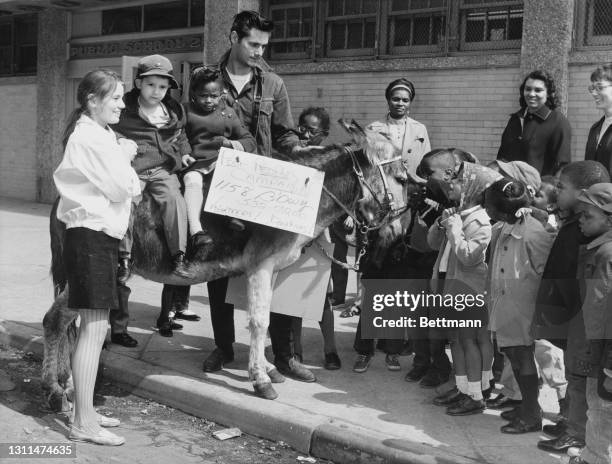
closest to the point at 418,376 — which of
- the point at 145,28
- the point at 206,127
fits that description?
the point at 206,127

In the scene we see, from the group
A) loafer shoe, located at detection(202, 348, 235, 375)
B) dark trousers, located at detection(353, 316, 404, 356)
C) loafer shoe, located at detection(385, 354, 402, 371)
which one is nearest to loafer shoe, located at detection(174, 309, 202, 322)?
loafer shoe, located at detection(202, 348, 235, 375)

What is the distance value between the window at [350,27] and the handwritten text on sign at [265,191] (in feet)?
21.1

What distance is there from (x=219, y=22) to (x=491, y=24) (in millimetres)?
4457

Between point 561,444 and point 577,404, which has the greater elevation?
point 577,404

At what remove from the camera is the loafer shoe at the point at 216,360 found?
235 inches

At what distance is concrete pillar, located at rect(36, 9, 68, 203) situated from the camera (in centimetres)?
1688

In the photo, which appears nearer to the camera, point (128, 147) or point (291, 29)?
point (128, 147)

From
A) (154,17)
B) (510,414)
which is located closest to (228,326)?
(510,414)

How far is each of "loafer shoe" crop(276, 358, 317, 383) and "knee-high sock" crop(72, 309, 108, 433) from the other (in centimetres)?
166

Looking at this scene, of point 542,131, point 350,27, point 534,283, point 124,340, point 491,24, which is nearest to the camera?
point 534,283

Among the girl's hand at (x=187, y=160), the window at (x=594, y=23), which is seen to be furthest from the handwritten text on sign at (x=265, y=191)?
the window at (x=594, y=23)

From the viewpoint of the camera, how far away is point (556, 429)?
4.66 metres

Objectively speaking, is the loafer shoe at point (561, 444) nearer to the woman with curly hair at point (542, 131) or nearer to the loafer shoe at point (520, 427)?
the loafer shoe at point (520, 427)

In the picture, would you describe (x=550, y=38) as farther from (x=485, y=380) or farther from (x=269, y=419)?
(x=269, y=419)
